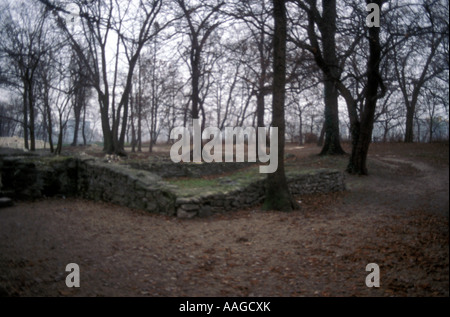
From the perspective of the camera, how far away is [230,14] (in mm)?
7977

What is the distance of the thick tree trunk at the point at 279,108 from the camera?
7844mm

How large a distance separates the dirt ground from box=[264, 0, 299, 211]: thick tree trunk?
16.9 inches

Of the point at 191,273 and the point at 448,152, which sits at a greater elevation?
the point at 448,152

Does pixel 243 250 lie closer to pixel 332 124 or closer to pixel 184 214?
pixel 184 214

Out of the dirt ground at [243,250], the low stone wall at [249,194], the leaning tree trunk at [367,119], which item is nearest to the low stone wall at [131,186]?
the low stone wall at [249,194]

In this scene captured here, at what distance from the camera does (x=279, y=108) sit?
26.2 ft

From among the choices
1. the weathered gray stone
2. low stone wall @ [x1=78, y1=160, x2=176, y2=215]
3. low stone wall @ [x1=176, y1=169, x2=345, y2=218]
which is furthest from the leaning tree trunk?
low stone wall @ [x1=78, y1=160, x2=176, y2=215]

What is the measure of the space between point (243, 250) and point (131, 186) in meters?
5.03

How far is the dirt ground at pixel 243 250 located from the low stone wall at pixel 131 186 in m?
0.46

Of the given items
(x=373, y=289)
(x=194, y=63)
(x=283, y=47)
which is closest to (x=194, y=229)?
(x=373, y=289)

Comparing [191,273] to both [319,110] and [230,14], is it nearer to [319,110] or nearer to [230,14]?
[230,14]

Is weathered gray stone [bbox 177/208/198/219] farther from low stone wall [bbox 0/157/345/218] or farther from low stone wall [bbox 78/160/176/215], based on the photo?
low stone wall [bbox 78/160/176/215]

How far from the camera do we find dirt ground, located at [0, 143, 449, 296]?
3613mm

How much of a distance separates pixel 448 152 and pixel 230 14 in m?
Result: 6.34
